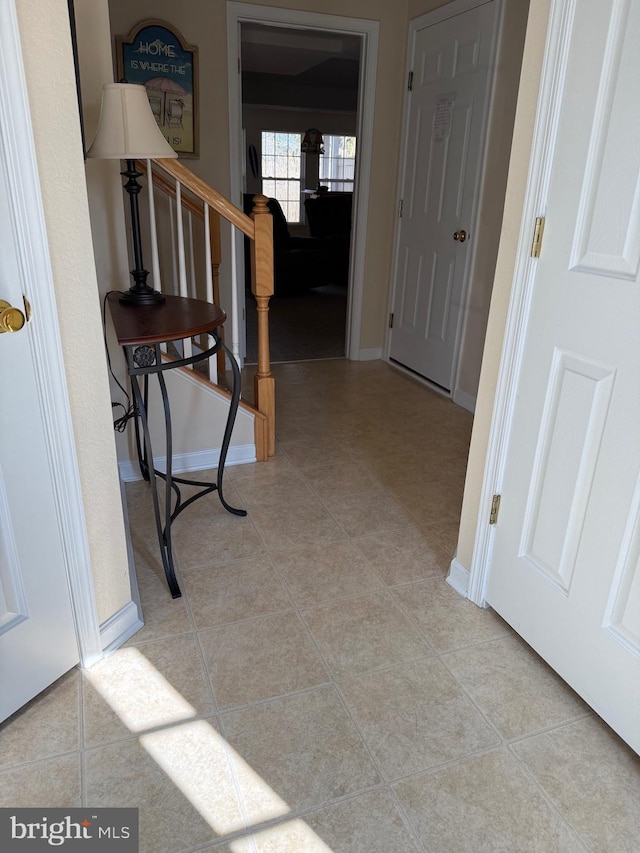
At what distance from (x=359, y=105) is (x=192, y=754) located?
12.3 ft

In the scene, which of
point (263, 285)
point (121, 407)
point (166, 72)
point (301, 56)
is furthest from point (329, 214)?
point (121, 407)

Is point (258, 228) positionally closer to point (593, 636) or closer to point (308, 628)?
point (308, 628)

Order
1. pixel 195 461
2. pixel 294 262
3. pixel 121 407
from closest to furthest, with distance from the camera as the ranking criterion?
pixel 121 407 → pixel 195 461 → pixel 294 262

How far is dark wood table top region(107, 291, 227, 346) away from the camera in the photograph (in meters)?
1.63

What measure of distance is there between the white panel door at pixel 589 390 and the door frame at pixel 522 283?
2cm

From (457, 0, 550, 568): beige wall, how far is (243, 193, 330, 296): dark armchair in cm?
486

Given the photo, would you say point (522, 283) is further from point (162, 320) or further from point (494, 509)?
point (162, 320)

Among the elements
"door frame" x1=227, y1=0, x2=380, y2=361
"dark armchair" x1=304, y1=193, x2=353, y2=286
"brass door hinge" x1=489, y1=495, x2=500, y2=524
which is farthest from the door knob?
"dark armchair" x1=304, y1=193, x2=353, y2=286

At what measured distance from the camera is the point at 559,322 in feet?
4.76

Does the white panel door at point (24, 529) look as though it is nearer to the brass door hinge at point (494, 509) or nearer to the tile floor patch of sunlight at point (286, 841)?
the tile floor patch of sunlight at point (286, 841)

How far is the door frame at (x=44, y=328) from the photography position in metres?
1.10

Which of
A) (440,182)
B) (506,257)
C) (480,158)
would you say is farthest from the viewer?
(440,182)

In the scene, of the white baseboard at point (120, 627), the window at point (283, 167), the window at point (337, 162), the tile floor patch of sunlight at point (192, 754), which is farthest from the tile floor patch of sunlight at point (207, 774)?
the window at point (337, 162)

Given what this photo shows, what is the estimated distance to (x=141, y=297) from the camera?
79.7 inches
